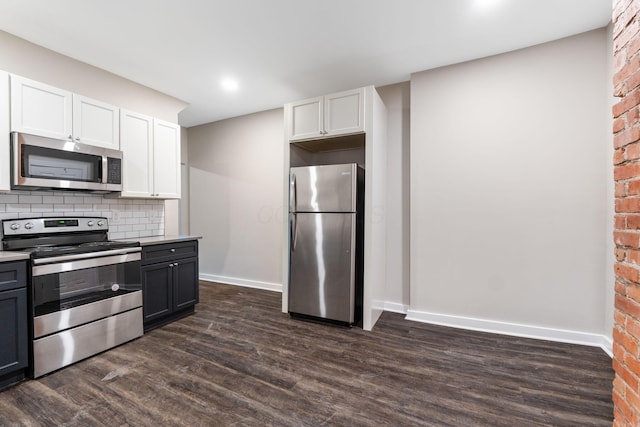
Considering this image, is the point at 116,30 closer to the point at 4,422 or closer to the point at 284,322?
the point at 4,422

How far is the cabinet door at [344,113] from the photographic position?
9.74 ft

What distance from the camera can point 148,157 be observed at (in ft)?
10.7

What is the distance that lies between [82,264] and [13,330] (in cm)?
56

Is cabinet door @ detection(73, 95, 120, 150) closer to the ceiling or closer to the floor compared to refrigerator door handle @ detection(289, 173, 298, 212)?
closer to the ceiling

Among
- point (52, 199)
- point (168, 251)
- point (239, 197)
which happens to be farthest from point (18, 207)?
point (239, 197)

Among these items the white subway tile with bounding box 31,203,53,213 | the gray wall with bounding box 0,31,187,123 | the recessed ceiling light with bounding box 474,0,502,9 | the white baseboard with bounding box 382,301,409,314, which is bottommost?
the white baseboard with bounding box 382,301,409,314

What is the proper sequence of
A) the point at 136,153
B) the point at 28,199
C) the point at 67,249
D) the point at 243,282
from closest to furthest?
1. the point at 67,249
2. the point at 28,199
3. the point at 136,153
4. the point at 243,282

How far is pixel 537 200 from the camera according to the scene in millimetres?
2734

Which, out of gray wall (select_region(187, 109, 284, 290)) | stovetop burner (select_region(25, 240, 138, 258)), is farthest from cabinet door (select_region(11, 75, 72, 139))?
gray wall (select_region(187, 109, 284, 290))

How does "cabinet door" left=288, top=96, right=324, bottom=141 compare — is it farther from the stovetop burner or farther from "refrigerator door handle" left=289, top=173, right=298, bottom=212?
the stovetop burner

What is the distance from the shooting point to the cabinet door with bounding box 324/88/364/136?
2969 mm

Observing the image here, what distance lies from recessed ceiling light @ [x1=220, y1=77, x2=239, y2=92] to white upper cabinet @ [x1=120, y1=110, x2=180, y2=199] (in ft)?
2.65

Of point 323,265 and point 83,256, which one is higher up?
point 83,256

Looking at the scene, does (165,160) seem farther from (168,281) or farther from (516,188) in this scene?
(516,188)
